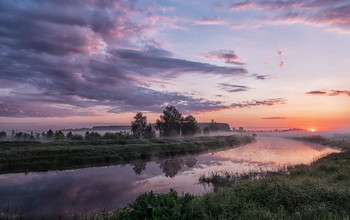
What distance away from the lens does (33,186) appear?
61.9 ft

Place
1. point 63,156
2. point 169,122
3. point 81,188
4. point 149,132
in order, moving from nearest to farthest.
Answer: point 81,188 < point 63,156 < point 149,132 < point 169,122

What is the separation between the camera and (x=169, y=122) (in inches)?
3393

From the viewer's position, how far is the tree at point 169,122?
85812mm

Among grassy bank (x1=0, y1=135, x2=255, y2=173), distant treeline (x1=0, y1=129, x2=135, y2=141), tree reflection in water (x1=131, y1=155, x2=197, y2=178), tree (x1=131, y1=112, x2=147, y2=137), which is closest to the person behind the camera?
tree reflection in water (x1=131, y1=155, x2=197, y2=178)

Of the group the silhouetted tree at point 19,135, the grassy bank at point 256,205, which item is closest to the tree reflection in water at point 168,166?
the grassy bank at point 256,205

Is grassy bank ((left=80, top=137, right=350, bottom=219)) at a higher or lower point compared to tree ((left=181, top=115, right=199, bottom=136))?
lower

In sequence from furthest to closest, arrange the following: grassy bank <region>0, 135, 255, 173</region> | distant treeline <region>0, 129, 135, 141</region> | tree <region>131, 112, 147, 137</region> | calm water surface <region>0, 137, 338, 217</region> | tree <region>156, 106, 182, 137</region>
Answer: tree <region>156, 106, 182, 137</region> < tree <region>131, 112, 147, 137</region> < distant treeline <region>0, 129, 135, 141</region> < grassy bank <region>0, 135, 255, 173</region> < calm water surface <region>0, 137, 338, 217</region>

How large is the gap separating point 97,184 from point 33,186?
5.46 meters

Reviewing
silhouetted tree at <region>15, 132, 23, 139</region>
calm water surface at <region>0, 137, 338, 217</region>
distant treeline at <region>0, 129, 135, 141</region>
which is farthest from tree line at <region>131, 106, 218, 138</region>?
calm water surface at <region>0, 137, 338, 217</region>

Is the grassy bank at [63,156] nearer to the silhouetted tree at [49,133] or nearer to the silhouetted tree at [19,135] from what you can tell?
the silhouetted tree at [19,135]

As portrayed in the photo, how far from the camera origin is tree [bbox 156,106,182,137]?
8581 centimetres

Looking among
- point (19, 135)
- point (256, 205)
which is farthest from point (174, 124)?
point (256, 205)

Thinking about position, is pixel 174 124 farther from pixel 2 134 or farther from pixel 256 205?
pixel 256 205

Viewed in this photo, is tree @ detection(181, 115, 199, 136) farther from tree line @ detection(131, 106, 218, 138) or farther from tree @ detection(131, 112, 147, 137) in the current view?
tree @ detection(131, 112, 147, 137)
